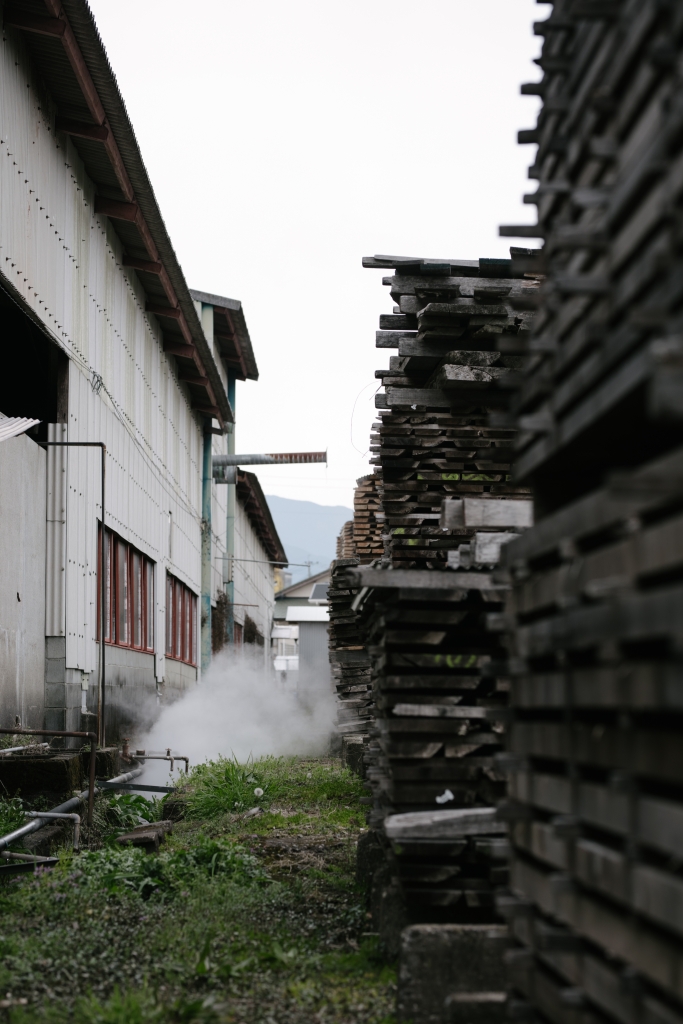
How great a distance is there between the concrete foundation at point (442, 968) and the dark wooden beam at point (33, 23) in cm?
1034

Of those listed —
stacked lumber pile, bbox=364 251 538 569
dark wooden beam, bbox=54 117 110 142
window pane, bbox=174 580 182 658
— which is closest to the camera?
stacked lumber pile, bbox=364 251 538 569

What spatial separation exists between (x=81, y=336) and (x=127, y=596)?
5.06m

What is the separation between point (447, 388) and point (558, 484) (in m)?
6.20

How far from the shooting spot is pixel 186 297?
2062 cm

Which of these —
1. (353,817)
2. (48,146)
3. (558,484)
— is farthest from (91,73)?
(558,484)

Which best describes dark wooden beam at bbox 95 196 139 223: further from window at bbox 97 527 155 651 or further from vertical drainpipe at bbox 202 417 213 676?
vertical drainpipe at bbox 202 417 213 676

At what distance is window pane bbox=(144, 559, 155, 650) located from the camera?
19.7m

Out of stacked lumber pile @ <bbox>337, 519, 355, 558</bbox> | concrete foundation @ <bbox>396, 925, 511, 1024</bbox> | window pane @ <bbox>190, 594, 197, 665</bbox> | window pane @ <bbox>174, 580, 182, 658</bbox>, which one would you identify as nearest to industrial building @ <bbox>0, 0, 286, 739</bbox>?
window pane @ <bbox>174, 580, 182, 658</bbox>

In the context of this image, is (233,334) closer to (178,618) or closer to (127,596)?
(178,618)

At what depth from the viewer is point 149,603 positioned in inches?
787

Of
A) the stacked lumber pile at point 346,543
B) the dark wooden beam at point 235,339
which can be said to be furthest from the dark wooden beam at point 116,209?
the dark wooden beam at point 235,339

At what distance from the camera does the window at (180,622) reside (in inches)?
895

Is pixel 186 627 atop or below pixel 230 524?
below

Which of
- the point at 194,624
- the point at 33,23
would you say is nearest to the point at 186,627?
the point at 194,624
